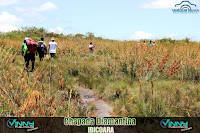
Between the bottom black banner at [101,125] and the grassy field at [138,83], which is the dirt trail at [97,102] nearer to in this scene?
the grassy field at [138,83]

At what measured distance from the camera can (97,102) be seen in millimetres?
6555

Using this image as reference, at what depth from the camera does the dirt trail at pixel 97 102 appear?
5520mm

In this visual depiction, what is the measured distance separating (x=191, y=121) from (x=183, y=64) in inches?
165

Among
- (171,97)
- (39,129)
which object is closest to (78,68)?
(171,97)

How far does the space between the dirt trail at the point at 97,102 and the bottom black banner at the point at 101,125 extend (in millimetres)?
966

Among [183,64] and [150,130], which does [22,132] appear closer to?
[150,130]

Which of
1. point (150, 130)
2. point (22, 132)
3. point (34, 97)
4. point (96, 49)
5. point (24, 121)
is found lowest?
point (150, 130)

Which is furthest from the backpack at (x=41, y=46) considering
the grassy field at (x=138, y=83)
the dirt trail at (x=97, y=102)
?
the dirt trail at (x=97, y=102)

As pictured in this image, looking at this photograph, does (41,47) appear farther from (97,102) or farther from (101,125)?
(101,125)

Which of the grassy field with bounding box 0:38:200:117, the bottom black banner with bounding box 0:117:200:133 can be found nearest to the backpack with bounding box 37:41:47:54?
the grassy field with bounding box 0:38:200:117

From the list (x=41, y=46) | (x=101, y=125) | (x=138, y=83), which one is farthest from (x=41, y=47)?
(x=101, y=125)

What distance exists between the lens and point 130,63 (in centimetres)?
848

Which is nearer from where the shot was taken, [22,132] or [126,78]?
[22,132]

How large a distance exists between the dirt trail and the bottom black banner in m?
0.97
